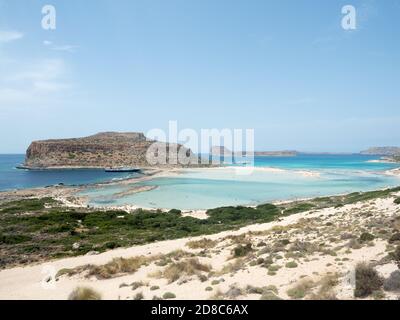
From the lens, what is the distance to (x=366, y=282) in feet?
30.3

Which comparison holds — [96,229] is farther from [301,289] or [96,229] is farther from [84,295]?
[301,289]

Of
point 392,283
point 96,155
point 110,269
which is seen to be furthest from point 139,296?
point 96,155

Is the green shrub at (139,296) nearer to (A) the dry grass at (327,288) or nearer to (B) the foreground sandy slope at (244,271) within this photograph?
(B) the foreground sandy slope at (244,271)

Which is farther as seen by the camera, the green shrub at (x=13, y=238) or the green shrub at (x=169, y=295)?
the green shrub at (x=13, y=238)

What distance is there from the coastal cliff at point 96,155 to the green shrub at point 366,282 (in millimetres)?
121202

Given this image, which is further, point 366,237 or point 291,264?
point 366,237

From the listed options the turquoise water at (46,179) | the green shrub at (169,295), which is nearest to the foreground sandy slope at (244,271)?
the green shrub at (169,295)

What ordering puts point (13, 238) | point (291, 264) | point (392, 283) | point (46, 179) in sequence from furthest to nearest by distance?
point (46, 179) < point (13, 238) < point (291, 264) < point (392, 283)

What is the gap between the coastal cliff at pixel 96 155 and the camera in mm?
131000

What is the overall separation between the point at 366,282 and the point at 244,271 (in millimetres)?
4587

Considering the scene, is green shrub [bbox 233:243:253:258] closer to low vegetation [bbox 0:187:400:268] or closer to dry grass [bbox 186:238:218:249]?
low vegetation [bbox 0:187:400:268]

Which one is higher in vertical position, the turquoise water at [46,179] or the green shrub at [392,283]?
the green shrub at [392,283]

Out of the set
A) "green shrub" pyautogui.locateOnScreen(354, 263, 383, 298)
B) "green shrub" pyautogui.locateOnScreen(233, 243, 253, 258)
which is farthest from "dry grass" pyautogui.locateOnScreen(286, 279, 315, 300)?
"green shrub" pyautogui.locateOnScreen(233, 243, 253, 258)
